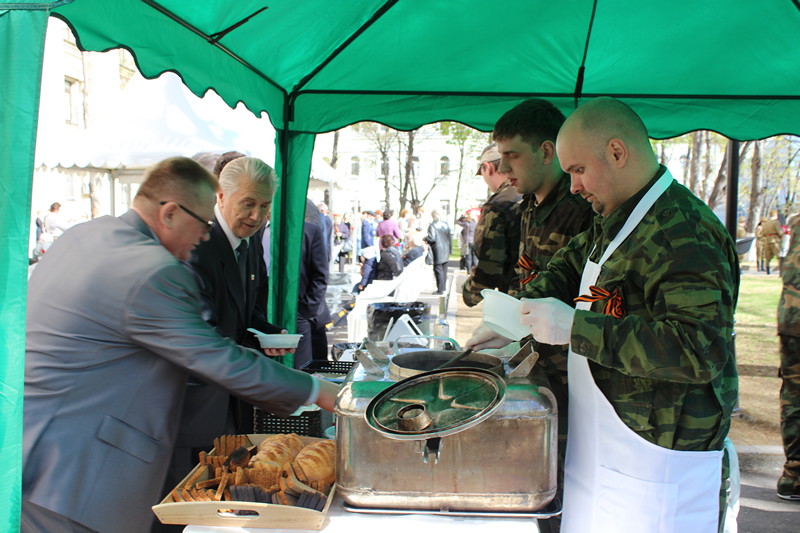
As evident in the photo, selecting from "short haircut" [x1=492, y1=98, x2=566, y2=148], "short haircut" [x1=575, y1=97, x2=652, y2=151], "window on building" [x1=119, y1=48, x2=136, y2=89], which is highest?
"window on building" [x1=119, y1=48, x2=136, y2=89]

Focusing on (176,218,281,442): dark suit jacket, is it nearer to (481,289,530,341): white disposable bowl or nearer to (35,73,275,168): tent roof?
(481,289,530,341): white disposable bowl

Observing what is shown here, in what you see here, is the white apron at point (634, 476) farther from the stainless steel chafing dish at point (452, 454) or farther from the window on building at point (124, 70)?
the window on building at point (124, 70)

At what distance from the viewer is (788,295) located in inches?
146

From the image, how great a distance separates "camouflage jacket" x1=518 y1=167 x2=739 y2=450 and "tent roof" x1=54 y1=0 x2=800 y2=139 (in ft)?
5.69

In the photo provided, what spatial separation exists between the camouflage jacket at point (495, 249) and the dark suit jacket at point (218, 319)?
98 centimetres

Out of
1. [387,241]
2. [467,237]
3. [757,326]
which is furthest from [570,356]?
[467,237]

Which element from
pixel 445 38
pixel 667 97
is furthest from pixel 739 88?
pixel 445 38

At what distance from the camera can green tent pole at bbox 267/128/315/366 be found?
4.05 meters

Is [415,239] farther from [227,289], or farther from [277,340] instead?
[277,340]

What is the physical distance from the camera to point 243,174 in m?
2.70

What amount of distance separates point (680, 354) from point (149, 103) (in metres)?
7.70

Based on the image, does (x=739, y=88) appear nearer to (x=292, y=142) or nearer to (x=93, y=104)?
(x=292, y=142)

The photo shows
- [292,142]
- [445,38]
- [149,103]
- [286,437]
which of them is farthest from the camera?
[149,103]

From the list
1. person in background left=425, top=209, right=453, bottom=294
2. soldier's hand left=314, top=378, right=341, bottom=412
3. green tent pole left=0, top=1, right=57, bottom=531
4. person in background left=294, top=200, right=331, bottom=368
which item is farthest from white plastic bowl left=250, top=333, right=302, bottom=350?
person in background left=425, top=209, right=453, bottom=294
